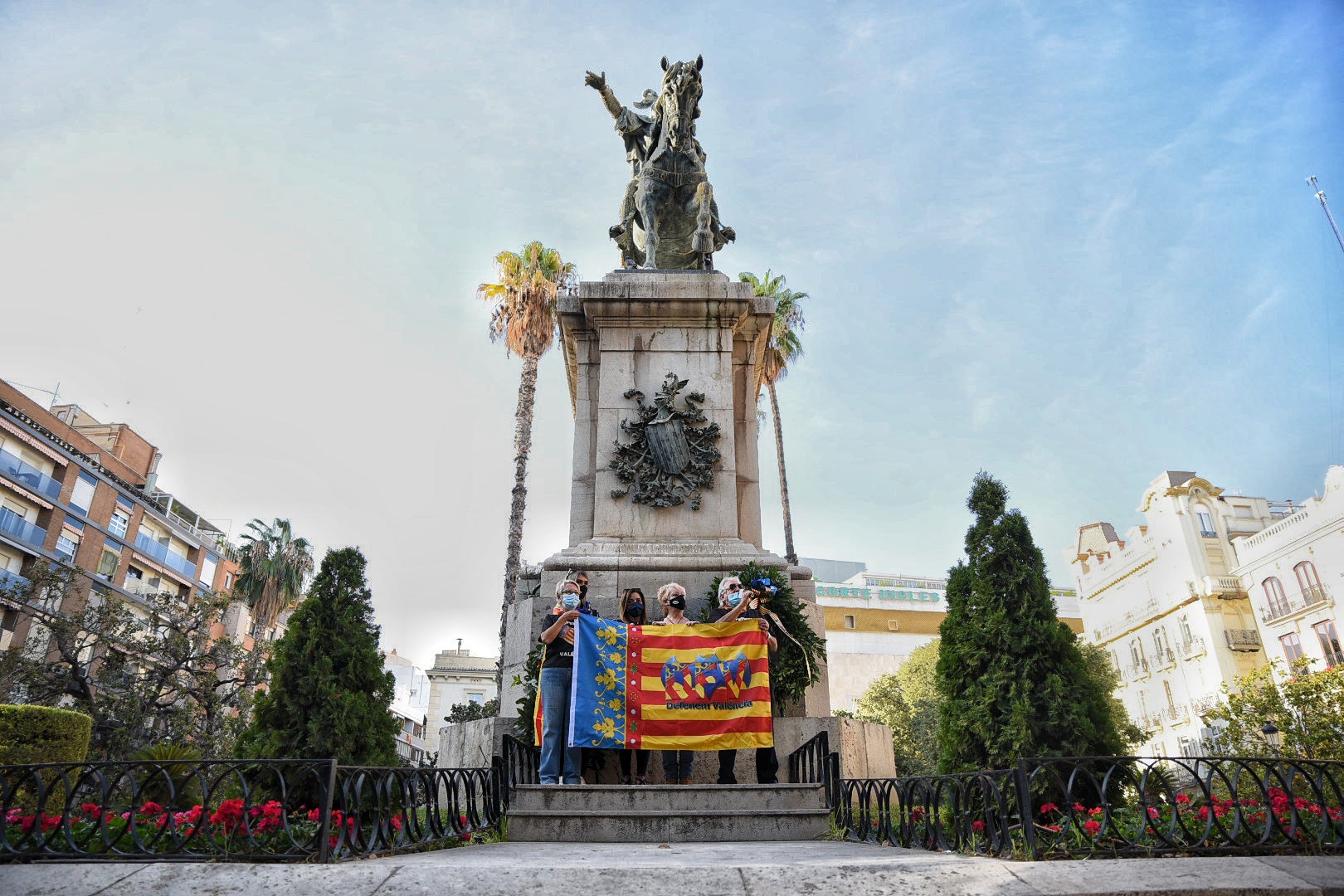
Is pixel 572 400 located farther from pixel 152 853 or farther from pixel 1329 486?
pixel 1329 486

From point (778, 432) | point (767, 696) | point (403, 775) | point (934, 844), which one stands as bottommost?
point (934, 844)

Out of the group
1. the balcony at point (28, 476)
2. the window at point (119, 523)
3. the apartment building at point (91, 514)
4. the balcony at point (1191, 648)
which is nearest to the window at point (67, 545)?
the apartment building at point (91, 514)

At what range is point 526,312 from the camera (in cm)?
3203

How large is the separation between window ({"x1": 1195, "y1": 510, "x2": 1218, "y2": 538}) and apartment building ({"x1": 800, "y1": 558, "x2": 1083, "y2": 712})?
14010 mm

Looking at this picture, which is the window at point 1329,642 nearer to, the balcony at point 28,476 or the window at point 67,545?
the window at point 67,545

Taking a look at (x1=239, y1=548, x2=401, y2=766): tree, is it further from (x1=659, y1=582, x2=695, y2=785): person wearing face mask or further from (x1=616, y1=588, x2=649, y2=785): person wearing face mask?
(x1=659, y1=582, x2=695, y2=785): person wearing face mask

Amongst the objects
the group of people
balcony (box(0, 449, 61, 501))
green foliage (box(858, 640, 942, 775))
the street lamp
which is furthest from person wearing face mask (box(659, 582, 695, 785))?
balcony (box(0, 449, 61, 501))

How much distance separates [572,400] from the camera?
41.4ft

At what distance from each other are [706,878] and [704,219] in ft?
33.2

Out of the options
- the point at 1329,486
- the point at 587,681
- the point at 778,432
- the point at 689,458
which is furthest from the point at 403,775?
the point at 1329,486

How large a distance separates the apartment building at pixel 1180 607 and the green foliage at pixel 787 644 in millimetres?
43002

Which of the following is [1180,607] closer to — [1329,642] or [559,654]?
[1329,642]

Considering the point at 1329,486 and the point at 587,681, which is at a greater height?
the point at 1329,486

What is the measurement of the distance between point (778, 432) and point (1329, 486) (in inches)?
954
